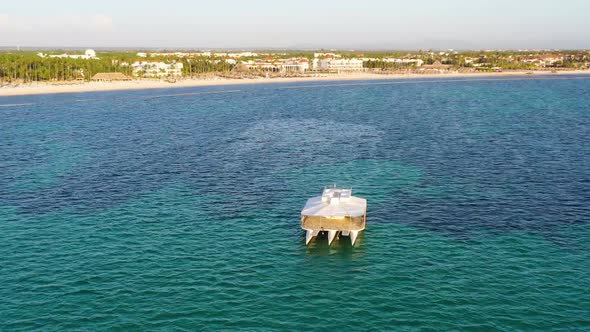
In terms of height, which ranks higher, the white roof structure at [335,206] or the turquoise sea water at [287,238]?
the white roof structure at [335,206]

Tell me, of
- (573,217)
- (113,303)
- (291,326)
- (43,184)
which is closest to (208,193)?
(43,184)

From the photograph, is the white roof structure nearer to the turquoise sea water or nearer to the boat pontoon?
the boat pontoon

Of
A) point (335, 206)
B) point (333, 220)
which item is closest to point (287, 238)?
point (333, 220)

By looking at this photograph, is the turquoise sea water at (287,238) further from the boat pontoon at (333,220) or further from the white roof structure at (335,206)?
the white roof structure at (335,206)

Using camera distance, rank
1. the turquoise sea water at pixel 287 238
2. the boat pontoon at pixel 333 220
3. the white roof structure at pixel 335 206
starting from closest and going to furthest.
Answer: the turquoise sea water at pixel 287 238 → the boat pontoon at pixel 333 220 → the white roof structure at pixel 335 206

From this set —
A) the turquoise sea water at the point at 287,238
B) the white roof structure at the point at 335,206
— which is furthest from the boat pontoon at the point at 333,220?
the turquoise sea water at the point at 287,238

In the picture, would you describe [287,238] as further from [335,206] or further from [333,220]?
[335,206]

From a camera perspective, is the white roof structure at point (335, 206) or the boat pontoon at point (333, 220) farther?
the white roof structure at point (335, 206)
